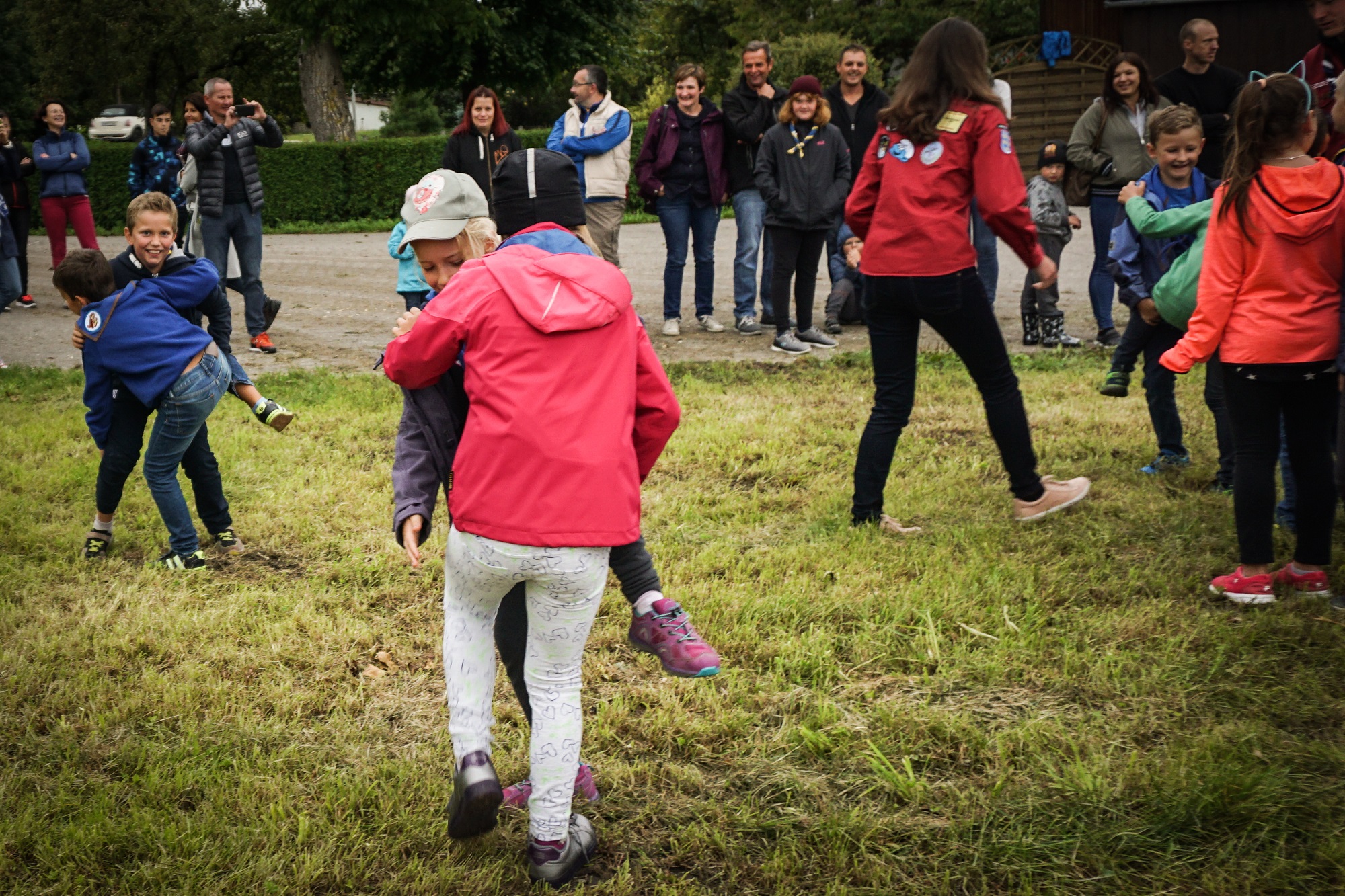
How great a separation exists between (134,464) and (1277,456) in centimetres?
463

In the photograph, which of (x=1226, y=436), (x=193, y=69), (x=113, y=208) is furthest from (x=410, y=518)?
(x=193, y=69)

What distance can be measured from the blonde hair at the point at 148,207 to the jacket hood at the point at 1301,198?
4.28 meters

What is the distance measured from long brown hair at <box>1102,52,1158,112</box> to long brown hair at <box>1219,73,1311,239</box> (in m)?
4.48

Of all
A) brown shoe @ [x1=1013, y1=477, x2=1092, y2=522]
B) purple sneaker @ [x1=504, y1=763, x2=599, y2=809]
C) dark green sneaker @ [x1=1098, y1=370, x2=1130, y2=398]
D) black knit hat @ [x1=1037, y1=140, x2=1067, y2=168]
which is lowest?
purple sneaker @ [x1=504, y1=763, x2=599, y2=809]

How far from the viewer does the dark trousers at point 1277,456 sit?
407 cm

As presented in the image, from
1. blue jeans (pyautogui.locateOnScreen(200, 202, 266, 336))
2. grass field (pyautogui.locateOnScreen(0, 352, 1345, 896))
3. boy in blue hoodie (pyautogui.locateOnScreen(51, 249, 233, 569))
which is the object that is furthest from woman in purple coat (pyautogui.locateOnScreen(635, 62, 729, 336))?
boy in blue hoodie (pyautogui.locateOnScreen(51, 249, 233, 569))

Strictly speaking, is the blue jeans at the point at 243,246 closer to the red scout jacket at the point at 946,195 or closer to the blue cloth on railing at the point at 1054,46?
the red scout jacket at the point at 946,195

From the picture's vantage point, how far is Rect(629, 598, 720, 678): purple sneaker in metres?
2.79

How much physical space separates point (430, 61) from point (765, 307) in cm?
2130

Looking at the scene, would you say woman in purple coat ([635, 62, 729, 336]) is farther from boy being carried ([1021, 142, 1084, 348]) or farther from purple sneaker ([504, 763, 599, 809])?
purple sneaker ([504, 763, 599, 809])

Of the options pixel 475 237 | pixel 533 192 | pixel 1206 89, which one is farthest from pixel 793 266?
pixel 533 192

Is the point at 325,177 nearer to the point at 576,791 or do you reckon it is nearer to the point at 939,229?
the point at 939,229

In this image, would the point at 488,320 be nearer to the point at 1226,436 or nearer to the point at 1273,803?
the point at 1273,803

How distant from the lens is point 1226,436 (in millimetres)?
5379
